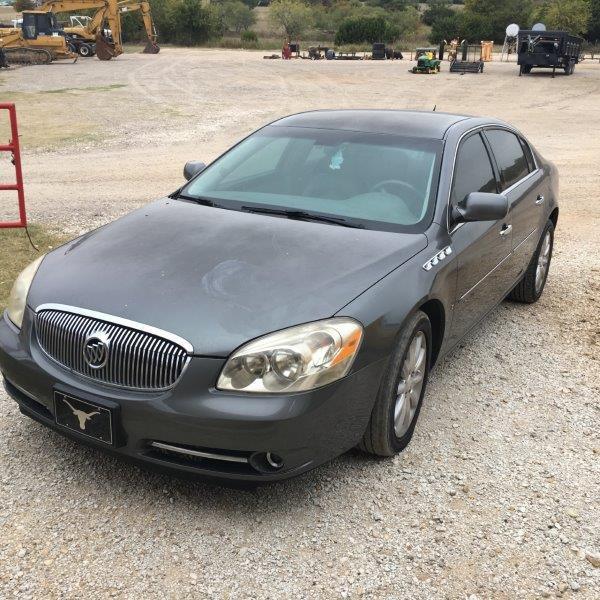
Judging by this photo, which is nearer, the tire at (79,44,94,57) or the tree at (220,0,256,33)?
the tire at (79,44,94,57)

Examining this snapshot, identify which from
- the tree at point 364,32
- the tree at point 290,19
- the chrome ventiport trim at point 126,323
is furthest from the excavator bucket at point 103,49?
the tree at point 290,19

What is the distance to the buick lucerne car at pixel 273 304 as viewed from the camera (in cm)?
284

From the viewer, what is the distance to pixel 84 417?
2975mm

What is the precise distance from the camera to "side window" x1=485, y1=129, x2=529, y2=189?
4.95 m

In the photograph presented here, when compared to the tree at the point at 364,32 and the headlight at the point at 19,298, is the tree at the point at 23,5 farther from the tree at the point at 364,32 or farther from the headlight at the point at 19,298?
the headlight at the point at 19,298

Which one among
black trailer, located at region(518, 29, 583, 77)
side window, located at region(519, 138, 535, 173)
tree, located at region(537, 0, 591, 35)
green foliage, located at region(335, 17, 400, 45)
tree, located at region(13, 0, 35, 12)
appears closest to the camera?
side window, located at region(519, 138, 535, 173)

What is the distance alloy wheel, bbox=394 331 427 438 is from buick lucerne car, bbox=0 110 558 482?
0.01 m

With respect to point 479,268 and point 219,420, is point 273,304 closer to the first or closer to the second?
point 219,420

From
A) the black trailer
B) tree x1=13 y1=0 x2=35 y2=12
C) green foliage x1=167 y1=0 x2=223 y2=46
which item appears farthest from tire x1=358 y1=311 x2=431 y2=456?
tree x1=13 y1=0 x2=35 y2=12

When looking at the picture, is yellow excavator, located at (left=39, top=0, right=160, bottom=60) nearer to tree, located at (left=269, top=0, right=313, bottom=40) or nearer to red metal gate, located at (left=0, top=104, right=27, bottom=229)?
red metal gate, located at (left=0, top=104, right=27, bottom=229)

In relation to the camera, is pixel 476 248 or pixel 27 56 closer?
pixel 476 248

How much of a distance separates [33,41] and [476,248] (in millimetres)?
36033

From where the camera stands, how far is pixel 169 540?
2.93 metres

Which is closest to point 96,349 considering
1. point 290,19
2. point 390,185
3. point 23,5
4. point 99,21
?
point 390,185
